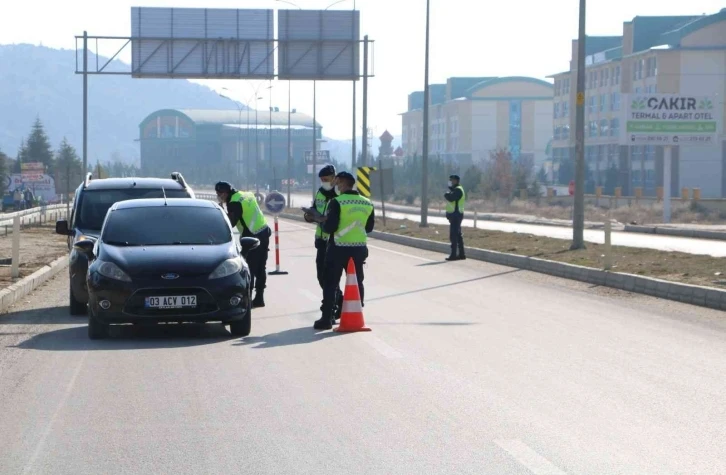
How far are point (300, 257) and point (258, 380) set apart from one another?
1951 cm

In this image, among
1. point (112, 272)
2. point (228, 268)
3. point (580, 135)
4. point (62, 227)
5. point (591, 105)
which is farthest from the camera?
point (591, 105)

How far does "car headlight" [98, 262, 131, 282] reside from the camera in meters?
12.1

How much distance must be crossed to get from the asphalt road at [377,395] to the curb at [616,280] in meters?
1.51

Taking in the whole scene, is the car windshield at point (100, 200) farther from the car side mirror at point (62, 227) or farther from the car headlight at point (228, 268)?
the car headlight at point (228, 268)

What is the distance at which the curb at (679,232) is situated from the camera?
3897 cm

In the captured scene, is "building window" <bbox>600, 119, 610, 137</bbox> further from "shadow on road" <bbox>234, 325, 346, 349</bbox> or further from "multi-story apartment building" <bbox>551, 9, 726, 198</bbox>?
"shadow on road" <bbox>234, 325, 346, 349</bbox>

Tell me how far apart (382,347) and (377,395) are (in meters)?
2.78

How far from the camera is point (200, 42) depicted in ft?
143

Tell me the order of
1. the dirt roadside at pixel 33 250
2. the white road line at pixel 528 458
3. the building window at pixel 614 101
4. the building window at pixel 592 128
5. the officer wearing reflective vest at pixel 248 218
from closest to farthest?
the white road line at pixel 528 458, the officer wearing reflective vest at pixel 248 218, the dirt roadside at pixel 33 250, the building window at pixel 614 101, the building window at pixel 592 128

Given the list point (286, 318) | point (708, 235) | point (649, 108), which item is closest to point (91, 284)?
point (286, 318)

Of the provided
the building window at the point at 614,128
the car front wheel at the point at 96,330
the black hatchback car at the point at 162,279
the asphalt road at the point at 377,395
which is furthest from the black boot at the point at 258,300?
the building window at the point at 614,128

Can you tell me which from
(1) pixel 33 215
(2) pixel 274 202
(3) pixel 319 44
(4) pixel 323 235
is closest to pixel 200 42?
(3) pixel 319 44

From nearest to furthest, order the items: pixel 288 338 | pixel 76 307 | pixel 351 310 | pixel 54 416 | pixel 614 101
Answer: pixel 54 416 < pixel 288 338 < pixel 351 310 < pixel 76 307 < pixel 614 101

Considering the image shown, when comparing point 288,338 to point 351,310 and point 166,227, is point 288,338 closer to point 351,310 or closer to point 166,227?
point 351,310
